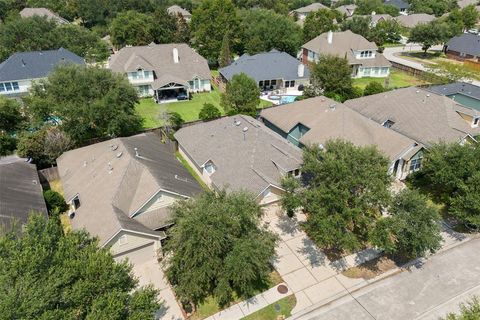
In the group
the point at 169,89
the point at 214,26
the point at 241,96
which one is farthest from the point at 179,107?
the point at 214,26

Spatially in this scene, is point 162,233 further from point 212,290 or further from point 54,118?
point 54,118

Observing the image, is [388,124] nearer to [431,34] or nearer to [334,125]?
[334,125]

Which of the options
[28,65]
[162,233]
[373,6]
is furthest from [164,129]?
[373,6]

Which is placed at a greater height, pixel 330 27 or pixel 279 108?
pixel 330 27

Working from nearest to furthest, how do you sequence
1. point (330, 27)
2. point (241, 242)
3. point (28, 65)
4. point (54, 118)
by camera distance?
point (241, 242)
point (54, 118)
point (28, 65)
point (330, 27)

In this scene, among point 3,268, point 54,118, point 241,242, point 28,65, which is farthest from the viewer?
point 28,65

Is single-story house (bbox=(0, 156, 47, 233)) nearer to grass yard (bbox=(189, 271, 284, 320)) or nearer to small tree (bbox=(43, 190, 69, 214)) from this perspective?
small tree (bbox=(43, 190, 69, 214))
